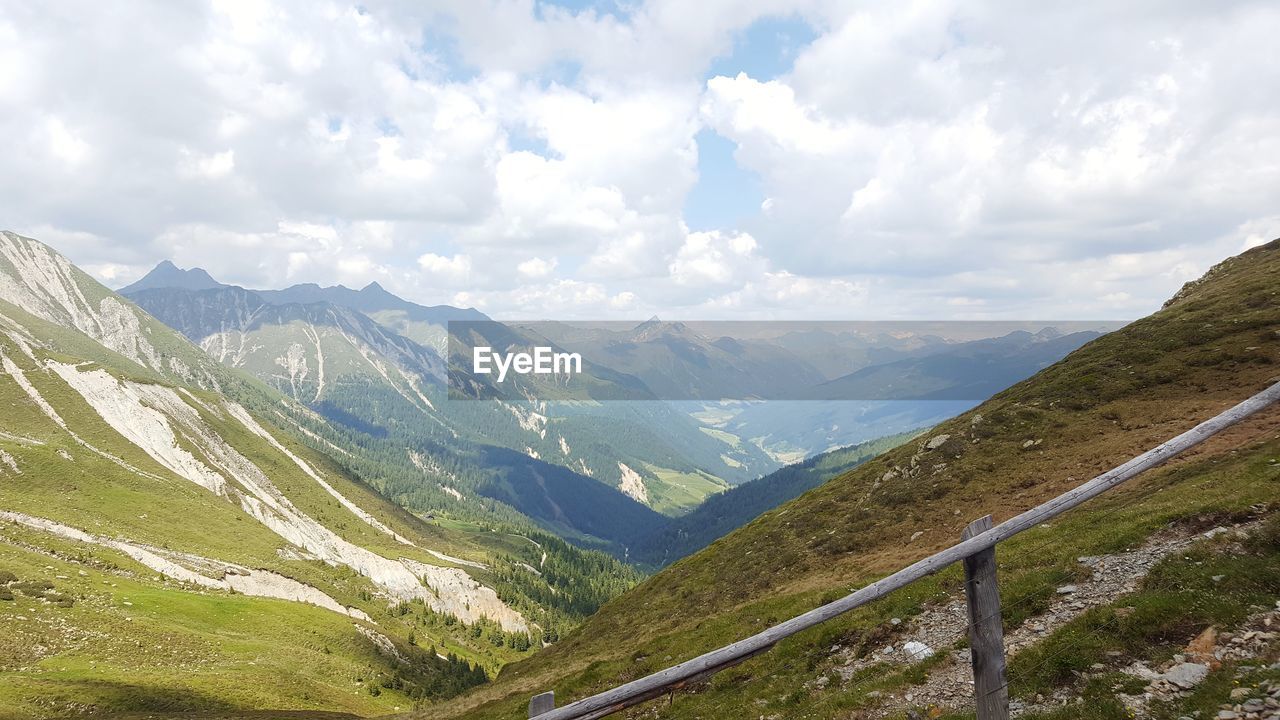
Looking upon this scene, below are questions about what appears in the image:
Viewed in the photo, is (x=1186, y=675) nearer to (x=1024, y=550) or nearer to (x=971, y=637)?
(x=971, y=637)

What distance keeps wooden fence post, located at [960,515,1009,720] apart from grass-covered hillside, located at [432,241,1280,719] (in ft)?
11.5

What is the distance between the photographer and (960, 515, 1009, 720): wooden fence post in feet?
26.5

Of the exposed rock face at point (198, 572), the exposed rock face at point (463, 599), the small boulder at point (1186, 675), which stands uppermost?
the small boulder at point (1186, 675)

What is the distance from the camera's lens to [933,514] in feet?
140

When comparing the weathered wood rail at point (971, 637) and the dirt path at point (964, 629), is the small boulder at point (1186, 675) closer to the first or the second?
the dirt path at point (964, 629)

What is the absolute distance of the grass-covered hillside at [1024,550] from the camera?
12.9 meters

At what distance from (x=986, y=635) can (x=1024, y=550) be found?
17.9 m

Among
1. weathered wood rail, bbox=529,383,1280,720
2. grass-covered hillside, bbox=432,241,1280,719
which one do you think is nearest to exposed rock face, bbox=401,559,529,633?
grass-covered hillside, bbox=432,241,1280,719

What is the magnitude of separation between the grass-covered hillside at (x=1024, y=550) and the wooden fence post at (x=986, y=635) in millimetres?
3516

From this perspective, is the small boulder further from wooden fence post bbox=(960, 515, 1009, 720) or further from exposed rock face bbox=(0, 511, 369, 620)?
exposed rock face bbox=(0, 511, 369, 620)

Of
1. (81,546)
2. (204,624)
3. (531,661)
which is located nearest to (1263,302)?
Answer: (531,661)

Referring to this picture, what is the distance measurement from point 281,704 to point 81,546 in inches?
3193

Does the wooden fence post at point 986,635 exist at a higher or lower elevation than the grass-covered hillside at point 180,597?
higher

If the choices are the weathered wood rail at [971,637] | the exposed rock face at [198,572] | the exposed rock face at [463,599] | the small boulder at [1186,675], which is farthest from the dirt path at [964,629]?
the exposed rock face at [463,599]
